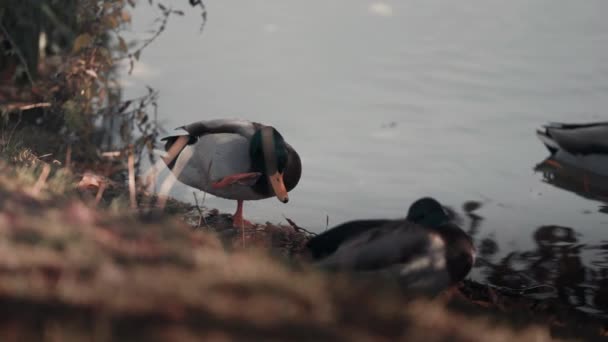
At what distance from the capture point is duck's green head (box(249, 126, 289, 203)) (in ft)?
18.6

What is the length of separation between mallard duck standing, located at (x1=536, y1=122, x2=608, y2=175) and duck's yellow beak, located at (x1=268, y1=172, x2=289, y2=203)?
5438 mm

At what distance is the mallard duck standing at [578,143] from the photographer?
10055mm

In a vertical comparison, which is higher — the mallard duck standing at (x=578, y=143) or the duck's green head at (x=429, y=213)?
the duck's green head at (x=429, y=213)

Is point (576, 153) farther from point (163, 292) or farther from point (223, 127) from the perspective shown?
point (163, 292)

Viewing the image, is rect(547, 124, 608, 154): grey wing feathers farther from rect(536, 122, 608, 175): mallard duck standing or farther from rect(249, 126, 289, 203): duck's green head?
rect(249, 126, 289, 203): duck's green head

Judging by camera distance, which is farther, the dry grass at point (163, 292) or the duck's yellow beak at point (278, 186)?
the duck's yellow beak at point (278, 186)

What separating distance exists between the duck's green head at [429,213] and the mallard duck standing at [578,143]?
20.5ft

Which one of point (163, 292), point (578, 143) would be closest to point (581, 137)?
point (578, 143)

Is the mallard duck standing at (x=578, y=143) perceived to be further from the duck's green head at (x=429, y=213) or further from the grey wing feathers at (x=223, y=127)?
the duck's green head at (x=429, y=213)

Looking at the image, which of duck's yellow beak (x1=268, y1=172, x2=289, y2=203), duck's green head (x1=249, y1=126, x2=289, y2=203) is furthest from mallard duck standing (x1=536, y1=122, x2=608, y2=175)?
duck's yellow beak (x1=268, y1=172, x2=289, y2=203)

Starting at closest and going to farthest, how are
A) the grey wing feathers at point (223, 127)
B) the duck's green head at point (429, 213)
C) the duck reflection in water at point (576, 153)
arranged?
the duck's green head at point (429, 213)
the grey wing feathers at point (223, 127)
the duck reflection in water at point (576, 153)

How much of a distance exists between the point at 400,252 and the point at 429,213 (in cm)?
73

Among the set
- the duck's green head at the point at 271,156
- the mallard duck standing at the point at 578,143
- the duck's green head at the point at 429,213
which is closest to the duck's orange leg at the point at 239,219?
the duck's green head at the point at 271,156

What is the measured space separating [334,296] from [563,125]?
8307 millimetres
